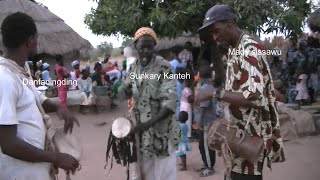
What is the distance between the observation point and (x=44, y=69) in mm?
12312

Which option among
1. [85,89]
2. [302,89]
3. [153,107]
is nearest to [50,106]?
[153,107]

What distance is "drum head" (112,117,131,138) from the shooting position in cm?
351

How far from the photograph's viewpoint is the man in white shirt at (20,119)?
201 centimetres

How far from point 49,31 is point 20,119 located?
37.6 feet

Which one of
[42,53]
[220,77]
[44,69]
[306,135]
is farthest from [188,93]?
[42,53]

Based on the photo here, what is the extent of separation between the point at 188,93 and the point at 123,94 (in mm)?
2690

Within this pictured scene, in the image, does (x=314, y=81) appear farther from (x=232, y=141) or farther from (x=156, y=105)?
(x=232, y=141)

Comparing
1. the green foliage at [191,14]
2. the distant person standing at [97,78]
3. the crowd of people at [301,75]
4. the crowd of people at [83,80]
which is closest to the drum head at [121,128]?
the green foliage at [191,14]

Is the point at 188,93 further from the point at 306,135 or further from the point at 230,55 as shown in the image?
the point at 230,55

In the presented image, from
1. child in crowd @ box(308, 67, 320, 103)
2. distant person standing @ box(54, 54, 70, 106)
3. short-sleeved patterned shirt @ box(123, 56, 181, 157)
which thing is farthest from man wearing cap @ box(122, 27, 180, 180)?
child in crowd @ box(308, 67, 320, 103)

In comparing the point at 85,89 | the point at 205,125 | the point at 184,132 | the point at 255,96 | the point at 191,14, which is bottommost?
the point at 184,132

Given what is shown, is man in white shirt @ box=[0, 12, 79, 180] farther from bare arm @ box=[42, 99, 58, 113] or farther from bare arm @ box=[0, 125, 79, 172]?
bare arm @ box=[42, 99, 58, 113]

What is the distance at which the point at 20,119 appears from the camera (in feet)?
6.96

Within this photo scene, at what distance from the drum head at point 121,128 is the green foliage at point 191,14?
17.6ft
